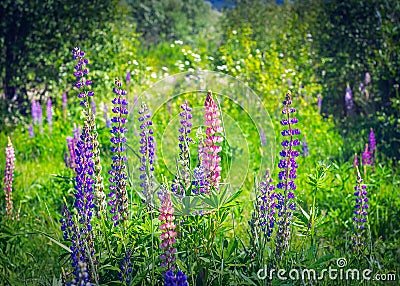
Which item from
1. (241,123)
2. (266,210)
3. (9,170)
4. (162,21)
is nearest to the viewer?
(266,210)

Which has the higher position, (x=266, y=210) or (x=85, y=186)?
(x=85, y=186)

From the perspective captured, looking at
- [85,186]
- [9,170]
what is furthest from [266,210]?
[9,170]

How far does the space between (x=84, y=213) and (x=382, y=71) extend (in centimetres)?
432

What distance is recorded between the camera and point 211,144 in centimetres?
210

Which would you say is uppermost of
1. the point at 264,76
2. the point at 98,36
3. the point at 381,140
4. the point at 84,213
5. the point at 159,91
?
the point at 98,36

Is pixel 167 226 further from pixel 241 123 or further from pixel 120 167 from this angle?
pixel 241 123

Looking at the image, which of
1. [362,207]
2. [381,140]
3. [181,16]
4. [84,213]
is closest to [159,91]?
[381,140]

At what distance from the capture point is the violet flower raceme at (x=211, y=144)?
81.6 inches

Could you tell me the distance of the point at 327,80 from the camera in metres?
7.54

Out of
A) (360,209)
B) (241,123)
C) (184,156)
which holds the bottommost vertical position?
(360,209)

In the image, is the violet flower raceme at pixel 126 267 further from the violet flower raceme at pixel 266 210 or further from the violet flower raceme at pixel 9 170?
the violet flower raceme at pixel 9 170

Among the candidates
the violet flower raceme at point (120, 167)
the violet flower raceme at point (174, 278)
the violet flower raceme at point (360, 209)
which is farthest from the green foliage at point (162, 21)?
the violet flower raceme at point (174, 278)

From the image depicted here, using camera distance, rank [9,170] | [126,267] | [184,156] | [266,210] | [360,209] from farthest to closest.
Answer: [9,170] → [360,209] → [266,210] → [184,156] → [126,267]

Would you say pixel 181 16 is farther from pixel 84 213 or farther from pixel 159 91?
pixel 84 213
